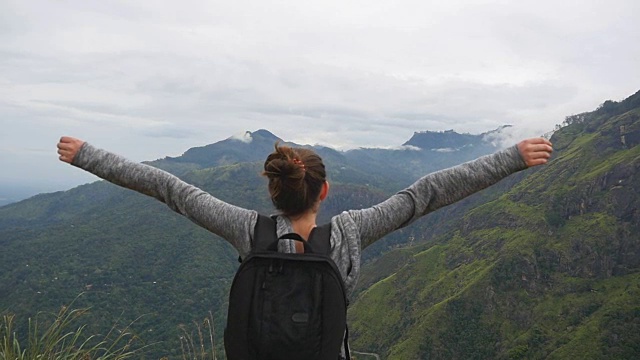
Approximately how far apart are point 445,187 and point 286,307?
113cm

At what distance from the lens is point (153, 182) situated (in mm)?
2949

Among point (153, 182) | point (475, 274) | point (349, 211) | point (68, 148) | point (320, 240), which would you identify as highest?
point (68, 148)

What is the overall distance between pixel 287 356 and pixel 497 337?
10119cm

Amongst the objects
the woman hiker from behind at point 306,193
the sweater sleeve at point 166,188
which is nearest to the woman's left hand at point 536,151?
the woman hiker from behind at point 306,193

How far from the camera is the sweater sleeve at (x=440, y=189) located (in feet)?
9.16

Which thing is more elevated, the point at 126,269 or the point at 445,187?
the point at 445,187

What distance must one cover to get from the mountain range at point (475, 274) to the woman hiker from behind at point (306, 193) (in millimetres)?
71061

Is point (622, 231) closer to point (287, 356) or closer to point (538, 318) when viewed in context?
point (538, 318)

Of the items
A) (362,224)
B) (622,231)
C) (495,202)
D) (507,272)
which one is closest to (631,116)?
(495,202)

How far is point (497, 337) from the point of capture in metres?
93.8

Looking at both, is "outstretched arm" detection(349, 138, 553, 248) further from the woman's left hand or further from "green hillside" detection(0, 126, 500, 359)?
"green hillside" detection(0, 126, 500, 359)

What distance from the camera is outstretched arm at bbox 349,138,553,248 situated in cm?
277

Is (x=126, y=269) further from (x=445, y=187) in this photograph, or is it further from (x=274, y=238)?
(x=445, y=187)

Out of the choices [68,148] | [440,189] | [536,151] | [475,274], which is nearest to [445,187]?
[440,189]
